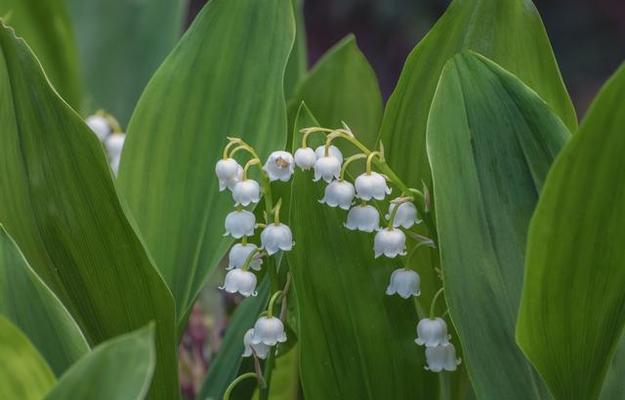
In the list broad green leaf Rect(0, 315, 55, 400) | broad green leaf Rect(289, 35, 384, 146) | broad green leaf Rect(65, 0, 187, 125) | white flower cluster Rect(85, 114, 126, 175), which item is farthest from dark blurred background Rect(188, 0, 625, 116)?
broad green leaf Rect(0, 315, 55, 400)

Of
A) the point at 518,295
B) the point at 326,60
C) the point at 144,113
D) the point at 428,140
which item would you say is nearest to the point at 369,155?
the point at 428,140

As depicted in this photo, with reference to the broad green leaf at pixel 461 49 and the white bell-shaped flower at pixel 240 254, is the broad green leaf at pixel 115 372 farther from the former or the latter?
the broad green leaf at pixel 461 49

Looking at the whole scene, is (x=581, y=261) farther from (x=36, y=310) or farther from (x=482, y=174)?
(x=36, y=310)

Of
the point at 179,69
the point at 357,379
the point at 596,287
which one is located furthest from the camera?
the point at 179,69

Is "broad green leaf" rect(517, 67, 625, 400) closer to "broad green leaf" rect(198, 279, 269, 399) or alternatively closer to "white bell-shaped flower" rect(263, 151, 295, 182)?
"white bell-shaped flower" rect(263, 151, 295, 182)

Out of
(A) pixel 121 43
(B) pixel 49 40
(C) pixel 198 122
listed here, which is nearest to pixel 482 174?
(C) pixel 198 122

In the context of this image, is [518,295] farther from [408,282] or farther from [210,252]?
[210,252]

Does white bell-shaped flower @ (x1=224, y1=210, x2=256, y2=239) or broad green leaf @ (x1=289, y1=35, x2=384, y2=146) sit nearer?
white bell-shaped flower @ (x1=224, y1=210, x2=256, y2=239)
